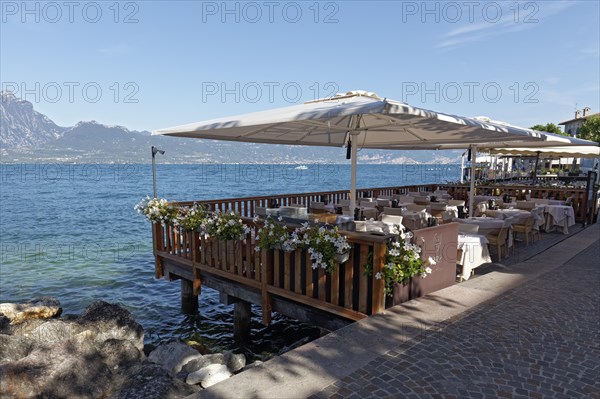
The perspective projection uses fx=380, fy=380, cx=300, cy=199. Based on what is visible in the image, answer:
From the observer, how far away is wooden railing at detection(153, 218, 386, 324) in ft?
15.5

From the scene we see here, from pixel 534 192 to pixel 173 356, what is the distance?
1348cm

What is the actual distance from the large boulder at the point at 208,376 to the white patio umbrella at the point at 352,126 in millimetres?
3112


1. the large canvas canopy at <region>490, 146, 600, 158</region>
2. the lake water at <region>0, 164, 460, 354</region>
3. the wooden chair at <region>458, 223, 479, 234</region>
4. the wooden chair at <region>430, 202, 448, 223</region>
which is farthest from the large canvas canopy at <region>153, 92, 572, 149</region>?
the large canvas canopy at <region>490, 146, 600, 158</region>

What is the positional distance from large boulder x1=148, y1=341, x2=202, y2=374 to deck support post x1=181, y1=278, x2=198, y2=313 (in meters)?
2.67

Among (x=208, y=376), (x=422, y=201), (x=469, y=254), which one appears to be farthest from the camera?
(x=422, y=201)

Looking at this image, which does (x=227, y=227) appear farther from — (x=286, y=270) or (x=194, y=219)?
(x=286, y=270)

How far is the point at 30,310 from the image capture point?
322 inches

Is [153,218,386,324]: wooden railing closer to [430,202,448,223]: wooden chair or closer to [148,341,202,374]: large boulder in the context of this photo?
[148,341,202,374]: large boulder

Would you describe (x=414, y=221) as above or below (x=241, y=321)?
above

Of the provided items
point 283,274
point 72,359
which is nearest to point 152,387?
point 72,359

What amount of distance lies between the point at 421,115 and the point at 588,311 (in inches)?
137

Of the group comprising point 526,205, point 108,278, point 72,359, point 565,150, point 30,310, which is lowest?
point 108,278

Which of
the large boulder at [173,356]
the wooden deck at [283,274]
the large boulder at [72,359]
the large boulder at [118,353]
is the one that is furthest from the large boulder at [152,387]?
the wooden deck at [283,274]

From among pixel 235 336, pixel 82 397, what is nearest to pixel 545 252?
pixel 235 336
